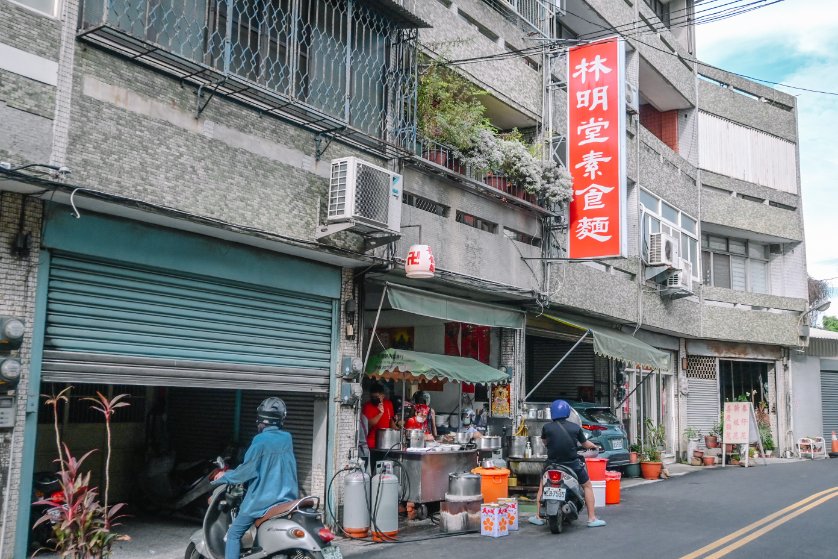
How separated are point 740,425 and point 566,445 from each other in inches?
494

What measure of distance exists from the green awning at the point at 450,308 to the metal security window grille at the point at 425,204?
1.40m

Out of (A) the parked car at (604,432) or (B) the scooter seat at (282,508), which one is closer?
(B) the scooter seat at (282,508)

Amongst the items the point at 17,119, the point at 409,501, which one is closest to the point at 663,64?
the point at 409,501

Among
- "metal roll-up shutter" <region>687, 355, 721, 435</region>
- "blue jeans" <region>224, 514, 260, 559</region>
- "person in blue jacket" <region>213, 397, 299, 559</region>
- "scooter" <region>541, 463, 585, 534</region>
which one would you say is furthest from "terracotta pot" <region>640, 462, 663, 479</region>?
"blue jeans" <region>224, 514, 260, 559</region>

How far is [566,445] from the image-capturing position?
1045cm

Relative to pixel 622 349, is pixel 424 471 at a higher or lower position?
lower

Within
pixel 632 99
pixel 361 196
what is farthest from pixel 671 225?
pixel 361 196

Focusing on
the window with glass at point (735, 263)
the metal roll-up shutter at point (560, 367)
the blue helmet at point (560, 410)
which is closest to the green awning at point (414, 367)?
the blue helmet at point (560, 410)

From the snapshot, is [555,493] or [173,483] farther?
[173,483]

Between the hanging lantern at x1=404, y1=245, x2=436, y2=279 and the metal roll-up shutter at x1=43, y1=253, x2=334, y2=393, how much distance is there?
125cm

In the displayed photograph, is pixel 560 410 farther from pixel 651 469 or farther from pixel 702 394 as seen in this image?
pixel 702 394

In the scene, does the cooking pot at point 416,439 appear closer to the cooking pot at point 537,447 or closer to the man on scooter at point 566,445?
the man on scooter at point 566,445

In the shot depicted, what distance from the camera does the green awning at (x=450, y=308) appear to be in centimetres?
1168

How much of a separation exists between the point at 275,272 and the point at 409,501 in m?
3.94
